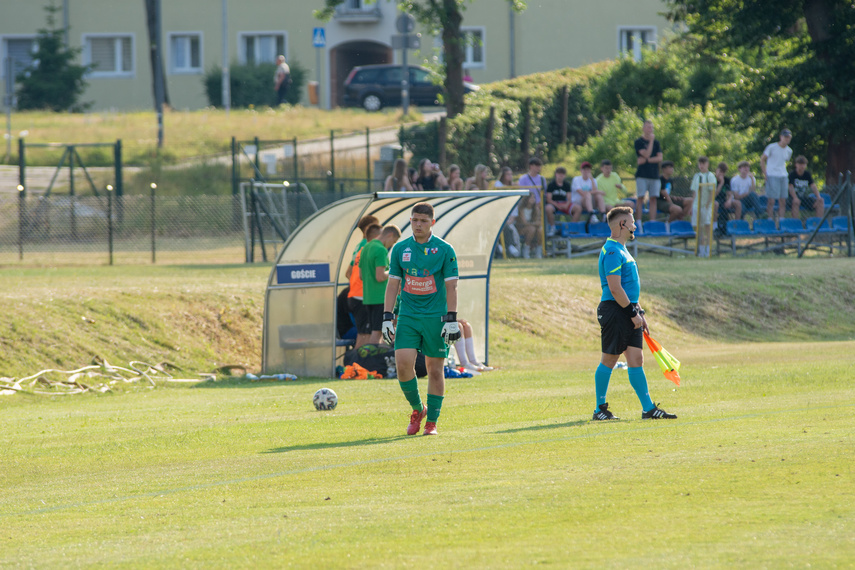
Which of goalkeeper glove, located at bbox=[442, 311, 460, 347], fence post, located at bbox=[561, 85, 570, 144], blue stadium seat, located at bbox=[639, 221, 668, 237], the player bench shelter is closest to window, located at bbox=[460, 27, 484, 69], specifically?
fence post, located at bbox=[561, 85, 570, 144]

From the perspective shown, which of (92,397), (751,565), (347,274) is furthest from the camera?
(347,274)

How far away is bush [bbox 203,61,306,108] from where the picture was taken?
55.8 meters

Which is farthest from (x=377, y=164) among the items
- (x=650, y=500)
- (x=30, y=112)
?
(x=650, y=500)

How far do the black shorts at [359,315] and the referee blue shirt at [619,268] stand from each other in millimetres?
6399

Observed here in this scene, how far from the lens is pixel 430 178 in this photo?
2564 centimetres

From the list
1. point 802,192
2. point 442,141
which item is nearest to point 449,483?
point 802,192

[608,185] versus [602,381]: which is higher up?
[608,185]

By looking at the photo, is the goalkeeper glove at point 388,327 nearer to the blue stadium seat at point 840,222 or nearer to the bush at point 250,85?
the blue stadium seat at point 840,222

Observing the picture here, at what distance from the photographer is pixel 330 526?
689 centimetres

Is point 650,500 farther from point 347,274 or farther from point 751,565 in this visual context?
point 347,274

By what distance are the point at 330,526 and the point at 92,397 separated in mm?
9439

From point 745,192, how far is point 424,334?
62.0 ft

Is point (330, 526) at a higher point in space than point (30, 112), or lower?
lower

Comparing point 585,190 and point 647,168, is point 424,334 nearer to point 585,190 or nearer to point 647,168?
point 585,190
